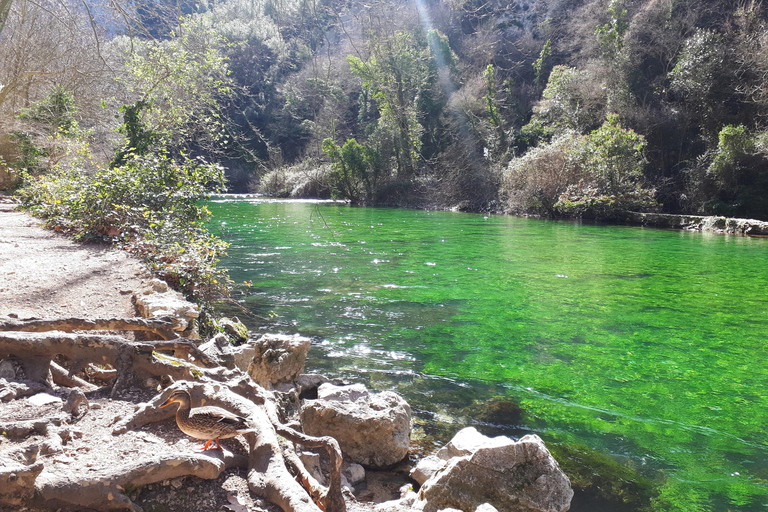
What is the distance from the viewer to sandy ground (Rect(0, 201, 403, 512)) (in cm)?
203

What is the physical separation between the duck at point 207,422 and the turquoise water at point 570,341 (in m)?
2.06

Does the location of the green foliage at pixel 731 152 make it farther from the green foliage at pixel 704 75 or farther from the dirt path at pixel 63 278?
the dirt path at pixel 63 278

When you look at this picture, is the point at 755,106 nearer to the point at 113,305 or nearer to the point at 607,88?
the point at 607,88

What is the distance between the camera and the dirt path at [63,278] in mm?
4387

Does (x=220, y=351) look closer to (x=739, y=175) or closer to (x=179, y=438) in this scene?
(x=179, y=438)

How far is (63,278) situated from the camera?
557 cm

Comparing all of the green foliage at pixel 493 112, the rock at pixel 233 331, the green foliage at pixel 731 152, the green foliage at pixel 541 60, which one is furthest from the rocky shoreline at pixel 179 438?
the green foliage at pixel 541 60

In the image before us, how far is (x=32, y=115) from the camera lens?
15.5 metres

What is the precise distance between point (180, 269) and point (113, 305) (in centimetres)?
149

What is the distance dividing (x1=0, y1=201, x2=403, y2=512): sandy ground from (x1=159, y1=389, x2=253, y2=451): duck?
0.12 meters

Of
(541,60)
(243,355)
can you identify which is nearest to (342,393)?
(243,355)

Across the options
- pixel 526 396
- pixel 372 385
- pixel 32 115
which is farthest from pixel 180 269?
pixel 32 115

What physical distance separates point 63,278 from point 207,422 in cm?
436

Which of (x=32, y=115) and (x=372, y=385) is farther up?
(x=32, y=115)
